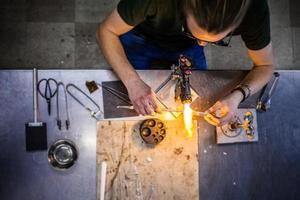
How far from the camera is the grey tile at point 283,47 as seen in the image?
7.02ft

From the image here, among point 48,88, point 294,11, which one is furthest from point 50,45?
point 294,11

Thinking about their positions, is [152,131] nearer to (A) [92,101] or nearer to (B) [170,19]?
(A) [92,101]

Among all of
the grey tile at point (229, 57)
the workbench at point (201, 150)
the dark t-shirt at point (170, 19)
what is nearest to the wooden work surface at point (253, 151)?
the workbench at point (201, 150)

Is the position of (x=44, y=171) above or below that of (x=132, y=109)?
below

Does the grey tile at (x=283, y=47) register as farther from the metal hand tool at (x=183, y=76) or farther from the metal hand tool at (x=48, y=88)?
the metal hand tool at (x=48, y=88)

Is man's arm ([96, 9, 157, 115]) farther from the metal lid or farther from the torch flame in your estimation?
the metal lid

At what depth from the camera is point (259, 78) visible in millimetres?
1366

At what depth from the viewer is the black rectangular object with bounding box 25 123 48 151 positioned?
4.17ft

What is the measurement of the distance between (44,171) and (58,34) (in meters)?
0.94

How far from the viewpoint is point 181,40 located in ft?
4.38

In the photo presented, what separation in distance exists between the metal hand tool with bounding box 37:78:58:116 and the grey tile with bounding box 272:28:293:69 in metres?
1.48

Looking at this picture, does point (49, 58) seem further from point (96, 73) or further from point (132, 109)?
point (132, 109)

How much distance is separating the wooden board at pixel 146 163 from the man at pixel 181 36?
0.43 ft

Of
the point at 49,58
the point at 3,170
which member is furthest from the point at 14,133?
the point at 49,58
